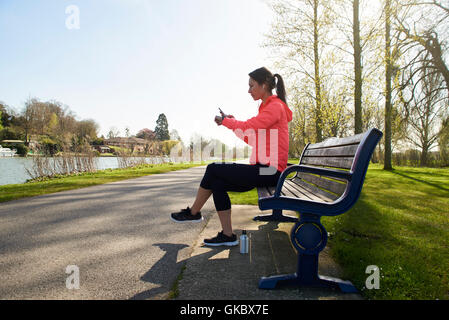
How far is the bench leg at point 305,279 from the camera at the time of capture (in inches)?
78.0

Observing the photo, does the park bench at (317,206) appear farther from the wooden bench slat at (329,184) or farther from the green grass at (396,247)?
the green grass at (396,247)

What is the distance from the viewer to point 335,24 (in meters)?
8.59

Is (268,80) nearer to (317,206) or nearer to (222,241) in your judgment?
(317,206)

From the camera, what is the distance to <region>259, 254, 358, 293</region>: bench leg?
1.98 metres

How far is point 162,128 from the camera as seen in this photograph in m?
93.7

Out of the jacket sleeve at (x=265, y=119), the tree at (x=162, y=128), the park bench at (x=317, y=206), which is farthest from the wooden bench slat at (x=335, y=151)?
the tree at (x=162, y=128)

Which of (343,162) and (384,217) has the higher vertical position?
(343,162)

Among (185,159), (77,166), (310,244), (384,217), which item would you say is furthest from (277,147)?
(185,159)

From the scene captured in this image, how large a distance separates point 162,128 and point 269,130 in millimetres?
94376

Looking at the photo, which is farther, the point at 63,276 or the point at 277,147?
the point at 277,147

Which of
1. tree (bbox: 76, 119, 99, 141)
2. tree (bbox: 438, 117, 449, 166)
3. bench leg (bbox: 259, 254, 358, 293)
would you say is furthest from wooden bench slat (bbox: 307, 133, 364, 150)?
tree (bbox: 76, 119, 99, 141)

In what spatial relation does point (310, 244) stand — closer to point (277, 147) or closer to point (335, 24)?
point (277, 147)
